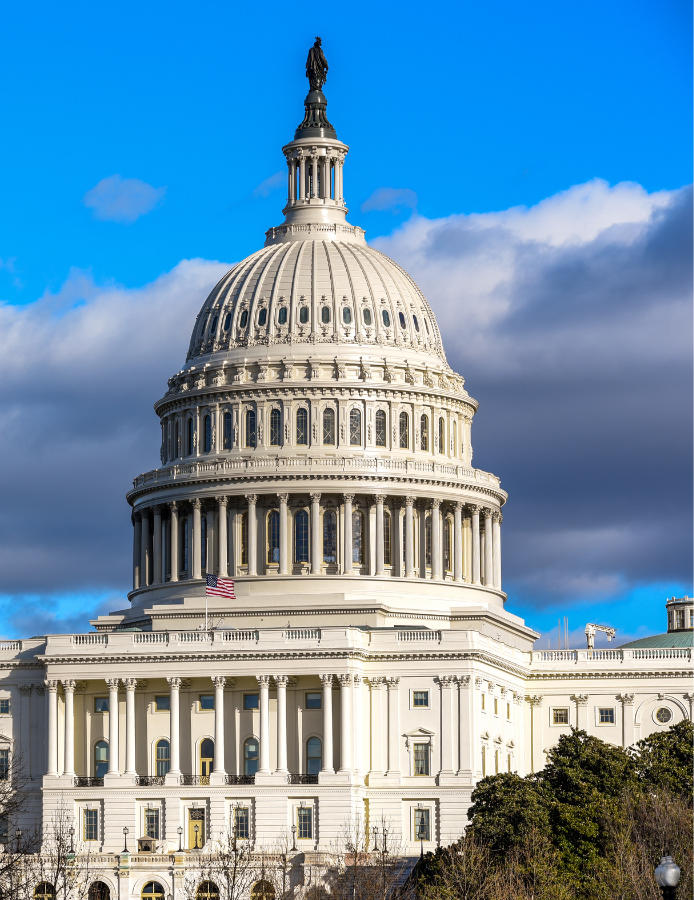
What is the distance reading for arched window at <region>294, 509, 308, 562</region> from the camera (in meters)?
175

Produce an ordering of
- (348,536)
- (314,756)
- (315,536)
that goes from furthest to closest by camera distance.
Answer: (315,536), (348,536), (314,756)

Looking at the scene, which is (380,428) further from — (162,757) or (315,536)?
(162,757)

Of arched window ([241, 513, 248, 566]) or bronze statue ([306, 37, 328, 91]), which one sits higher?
bronze statue ([306, 37, 328, 91])

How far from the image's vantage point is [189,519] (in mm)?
179125

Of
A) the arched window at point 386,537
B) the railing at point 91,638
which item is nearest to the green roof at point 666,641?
the arched window at point 386,537

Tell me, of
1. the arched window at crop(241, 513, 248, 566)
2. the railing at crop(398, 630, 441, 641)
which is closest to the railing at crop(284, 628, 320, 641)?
the railing at crop(398, 630, 441, 641)

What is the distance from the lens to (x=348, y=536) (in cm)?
17362

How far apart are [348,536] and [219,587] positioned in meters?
14.6

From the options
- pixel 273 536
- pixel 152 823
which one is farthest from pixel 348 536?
pixel 152 823

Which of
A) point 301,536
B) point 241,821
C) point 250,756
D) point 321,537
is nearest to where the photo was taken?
point 241,821

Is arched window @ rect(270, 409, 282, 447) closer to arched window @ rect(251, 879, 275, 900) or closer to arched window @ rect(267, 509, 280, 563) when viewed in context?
arched window @ rect(267, 509, 280, 563)

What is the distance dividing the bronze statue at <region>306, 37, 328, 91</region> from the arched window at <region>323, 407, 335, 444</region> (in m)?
31.5

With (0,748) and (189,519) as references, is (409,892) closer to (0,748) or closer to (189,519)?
(0,748)

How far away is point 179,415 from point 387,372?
17363 millimetres
